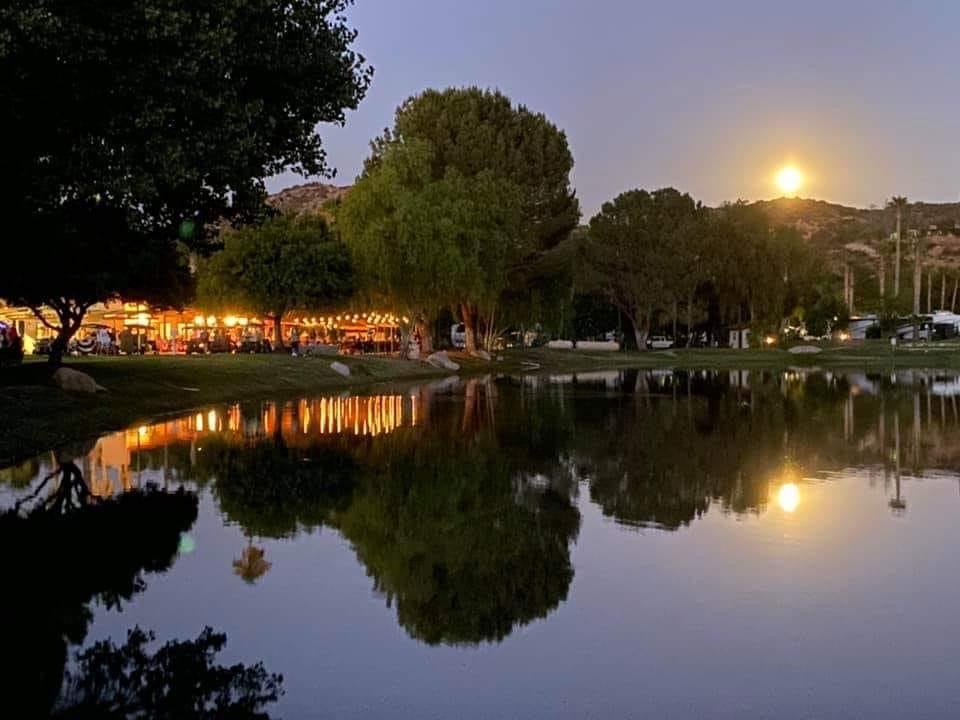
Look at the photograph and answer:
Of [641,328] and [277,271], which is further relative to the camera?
[641,328]

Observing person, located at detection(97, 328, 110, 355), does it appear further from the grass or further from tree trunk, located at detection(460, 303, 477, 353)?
tree trunk, located at detection(460, 303, 477, 353)

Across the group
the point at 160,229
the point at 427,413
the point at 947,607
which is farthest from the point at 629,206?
the point at 947,607

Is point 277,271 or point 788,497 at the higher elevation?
point 277,271

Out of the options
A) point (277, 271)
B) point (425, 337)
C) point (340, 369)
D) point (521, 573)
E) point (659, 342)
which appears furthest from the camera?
point (659, 342)

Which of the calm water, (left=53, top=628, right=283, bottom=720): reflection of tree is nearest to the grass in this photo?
the calm water

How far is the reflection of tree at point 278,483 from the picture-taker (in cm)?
1358

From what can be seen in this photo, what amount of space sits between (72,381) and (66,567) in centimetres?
1924

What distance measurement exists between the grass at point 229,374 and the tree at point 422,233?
422cm

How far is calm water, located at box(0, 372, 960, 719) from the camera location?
720 cm

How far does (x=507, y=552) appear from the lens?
11.5 m

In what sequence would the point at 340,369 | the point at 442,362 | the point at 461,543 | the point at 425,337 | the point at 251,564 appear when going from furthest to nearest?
1. the point at 425,337
2. the point at 442,362
3. the point at 340,369
4. the point at 461,543
5. the point at 251,564

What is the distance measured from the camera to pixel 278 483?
16.7 metres

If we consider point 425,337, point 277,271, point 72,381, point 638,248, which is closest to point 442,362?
point 425,337

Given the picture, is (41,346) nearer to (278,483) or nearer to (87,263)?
(87,263)
